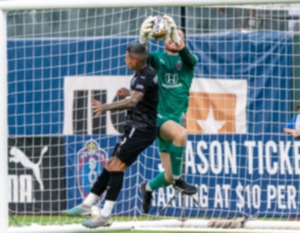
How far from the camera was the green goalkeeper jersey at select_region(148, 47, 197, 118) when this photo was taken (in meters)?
13.6

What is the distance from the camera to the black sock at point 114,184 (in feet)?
41.8

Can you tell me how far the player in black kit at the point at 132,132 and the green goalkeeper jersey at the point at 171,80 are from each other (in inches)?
22.4

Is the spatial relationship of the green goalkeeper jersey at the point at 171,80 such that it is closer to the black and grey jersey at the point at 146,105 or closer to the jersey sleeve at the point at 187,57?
the jersey sleeve at the point at 187,57

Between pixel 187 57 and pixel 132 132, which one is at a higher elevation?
pixel 187 57

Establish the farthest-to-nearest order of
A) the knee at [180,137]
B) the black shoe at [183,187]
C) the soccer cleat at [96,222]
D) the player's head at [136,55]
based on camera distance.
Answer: the black shoe at [183,187], the knee at [180,137], the player's head at [136,55], the soccer cleat at [96,222]

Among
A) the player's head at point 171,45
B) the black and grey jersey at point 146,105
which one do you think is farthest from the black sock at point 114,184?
the player's head at point 171,45

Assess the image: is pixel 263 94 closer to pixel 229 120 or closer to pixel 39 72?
pixel 229 120

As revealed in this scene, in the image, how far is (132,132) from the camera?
1286cm

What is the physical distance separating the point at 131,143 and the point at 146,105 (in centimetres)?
45

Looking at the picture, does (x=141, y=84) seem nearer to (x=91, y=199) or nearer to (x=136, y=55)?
(x=136, y=55)

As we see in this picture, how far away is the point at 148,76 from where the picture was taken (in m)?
12.9

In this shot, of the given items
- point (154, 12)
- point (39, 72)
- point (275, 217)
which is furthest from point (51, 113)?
point (275, 217)

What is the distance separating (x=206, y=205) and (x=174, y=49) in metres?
3.91

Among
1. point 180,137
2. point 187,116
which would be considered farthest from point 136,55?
point 187,116
